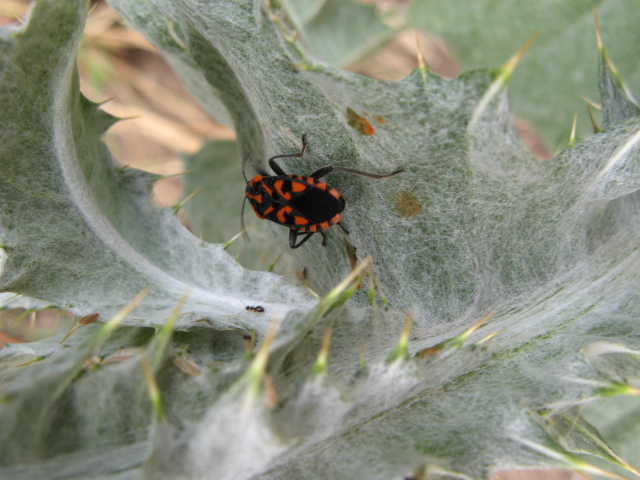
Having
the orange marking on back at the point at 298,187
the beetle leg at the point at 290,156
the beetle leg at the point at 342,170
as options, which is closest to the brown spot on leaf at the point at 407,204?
the beetle leg at the point at 342,170

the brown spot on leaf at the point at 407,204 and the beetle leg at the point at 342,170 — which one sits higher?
the beetle leg at the point at 342,170

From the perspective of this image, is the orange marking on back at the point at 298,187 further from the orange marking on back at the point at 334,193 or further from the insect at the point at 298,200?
the orange marking on back at the point at 334,193

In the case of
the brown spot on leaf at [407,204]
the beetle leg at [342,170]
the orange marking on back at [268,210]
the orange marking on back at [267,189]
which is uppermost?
the beetle leg at [342,170]

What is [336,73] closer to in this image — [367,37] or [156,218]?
[156,218]

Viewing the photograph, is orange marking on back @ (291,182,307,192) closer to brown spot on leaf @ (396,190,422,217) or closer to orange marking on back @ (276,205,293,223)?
orange marking on back @ (276,205,293,223)

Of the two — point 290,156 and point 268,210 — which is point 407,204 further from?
point 268,210

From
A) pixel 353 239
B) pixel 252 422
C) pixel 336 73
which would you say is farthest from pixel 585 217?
pixel 252 422

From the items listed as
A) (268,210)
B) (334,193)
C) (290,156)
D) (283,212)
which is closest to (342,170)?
(334,193)
